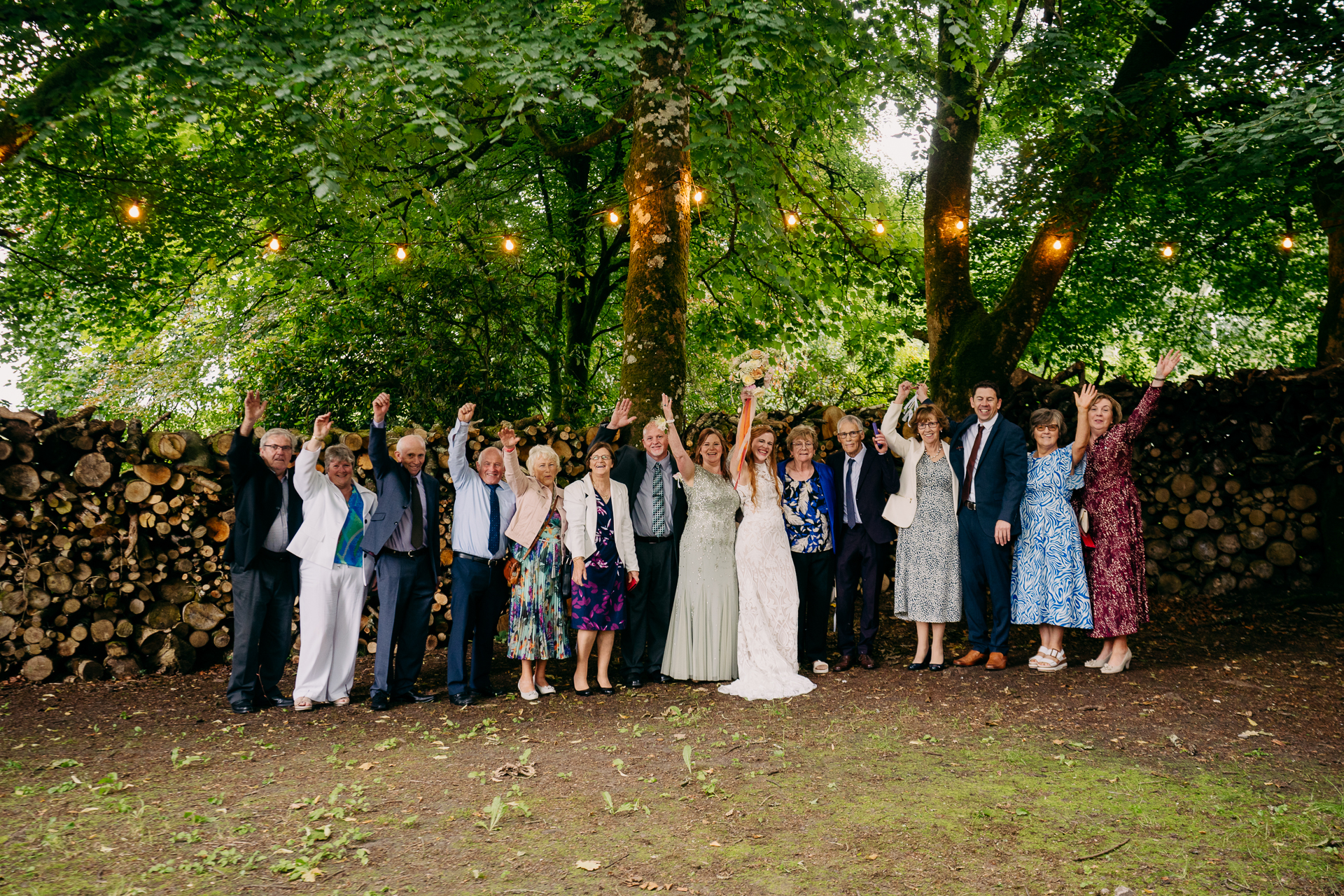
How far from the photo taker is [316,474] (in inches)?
239

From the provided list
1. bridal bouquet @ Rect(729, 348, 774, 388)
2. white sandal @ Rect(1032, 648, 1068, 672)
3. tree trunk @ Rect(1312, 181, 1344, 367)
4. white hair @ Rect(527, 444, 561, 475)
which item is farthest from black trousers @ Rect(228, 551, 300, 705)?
tree trunk @ Rect(1312, 181, 1344, 367)

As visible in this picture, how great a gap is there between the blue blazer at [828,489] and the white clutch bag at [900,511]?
38 centimetres

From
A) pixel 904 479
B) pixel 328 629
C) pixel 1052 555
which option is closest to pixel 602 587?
pixel 328 629

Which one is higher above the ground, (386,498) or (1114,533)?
(386,498)

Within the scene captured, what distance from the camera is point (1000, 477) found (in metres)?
6.34

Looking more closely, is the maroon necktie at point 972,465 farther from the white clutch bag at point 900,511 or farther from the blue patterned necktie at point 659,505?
the blue patterned necktie at point 659,505

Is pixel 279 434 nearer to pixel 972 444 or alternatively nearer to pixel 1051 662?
pixel 972 444

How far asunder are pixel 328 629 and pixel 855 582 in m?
3.88

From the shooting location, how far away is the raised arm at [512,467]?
587 centimetres

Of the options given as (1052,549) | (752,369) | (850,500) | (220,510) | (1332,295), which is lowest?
(1052,549)

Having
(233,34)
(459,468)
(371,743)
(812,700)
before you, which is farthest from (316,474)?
(812,700)

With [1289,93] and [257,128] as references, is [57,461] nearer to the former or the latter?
[257,128]

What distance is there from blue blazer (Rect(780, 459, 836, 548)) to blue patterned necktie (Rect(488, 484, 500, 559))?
212 centimetres

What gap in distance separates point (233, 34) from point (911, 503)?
602 centimetres
